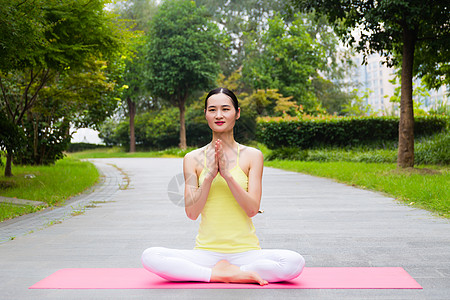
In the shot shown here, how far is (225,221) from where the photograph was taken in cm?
376

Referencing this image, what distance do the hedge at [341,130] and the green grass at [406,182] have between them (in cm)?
617

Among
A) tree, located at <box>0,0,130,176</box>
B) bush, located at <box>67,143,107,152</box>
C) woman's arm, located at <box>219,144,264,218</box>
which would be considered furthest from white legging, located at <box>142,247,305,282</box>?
bush, located at <box>67,143,107,152</box>

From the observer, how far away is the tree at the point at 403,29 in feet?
40.3

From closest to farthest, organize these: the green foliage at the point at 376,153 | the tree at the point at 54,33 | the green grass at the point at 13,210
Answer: the green grass at the point at 13,210
the tree at the point at 54,33
the green foliage at the point at 376,153

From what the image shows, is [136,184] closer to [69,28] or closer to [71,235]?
[69,28]

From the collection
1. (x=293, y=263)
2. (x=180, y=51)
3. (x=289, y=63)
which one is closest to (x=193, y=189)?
(x=293, y=263)

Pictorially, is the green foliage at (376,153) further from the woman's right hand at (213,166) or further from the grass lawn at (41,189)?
the woman's right hand at (213,166)

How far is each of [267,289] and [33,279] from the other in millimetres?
1996

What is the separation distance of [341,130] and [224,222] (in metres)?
19.2

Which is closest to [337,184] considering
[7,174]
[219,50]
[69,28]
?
[69,28]

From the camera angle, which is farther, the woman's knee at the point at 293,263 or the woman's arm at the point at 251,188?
the woman's knee at the point at 293,263

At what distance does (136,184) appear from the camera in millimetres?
14023

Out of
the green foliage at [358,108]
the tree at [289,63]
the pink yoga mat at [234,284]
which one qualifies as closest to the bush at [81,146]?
A: the tree at [289,63]

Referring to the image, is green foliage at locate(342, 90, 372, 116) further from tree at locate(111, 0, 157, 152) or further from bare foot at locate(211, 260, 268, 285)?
bare foot at locate(211, 260, 268, 285)
